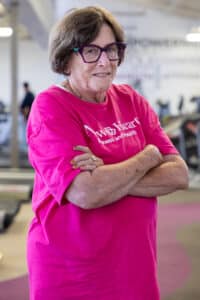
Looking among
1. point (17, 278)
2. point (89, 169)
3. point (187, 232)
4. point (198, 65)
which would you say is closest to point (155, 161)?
point (89, 169)

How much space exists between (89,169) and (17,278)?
2.47 meters

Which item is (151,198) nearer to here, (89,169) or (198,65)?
(89,169)

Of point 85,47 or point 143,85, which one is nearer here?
point 85,47

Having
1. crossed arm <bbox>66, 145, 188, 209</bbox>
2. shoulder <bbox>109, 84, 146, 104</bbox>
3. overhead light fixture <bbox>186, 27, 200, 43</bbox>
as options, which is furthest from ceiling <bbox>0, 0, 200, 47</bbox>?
crossed arm <bbox>66, 145, 188, 209</bbox>

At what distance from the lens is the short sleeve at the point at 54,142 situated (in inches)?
55.2

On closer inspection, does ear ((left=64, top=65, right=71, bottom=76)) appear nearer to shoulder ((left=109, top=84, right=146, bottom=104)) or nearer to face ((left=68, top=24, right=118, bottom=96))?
face ((left=68, top=24, right=118, bottom=96))

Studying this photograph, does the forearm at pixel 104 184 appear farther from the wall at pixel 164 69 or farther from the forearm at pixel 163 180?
the wall at pixel 164 69

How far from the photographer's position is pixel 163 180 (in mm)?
1616

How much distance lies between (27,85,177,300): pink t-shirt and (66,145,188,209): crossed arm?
0.09ft

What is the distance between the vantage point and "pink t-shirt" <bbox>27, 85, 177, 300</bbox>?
4.71 feet

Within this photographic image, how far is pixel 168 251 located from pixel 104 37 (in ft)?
10.2

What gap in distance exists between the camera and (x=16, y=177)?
6871 millimetres

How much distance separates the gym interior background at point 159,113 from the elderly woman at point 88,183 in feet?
3.59

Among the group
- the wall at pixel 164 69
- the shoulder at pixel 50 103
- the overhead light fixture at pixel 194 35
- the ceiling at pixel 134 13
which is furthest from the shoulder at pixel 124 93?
the overhead light fixture at pixel 194 35
